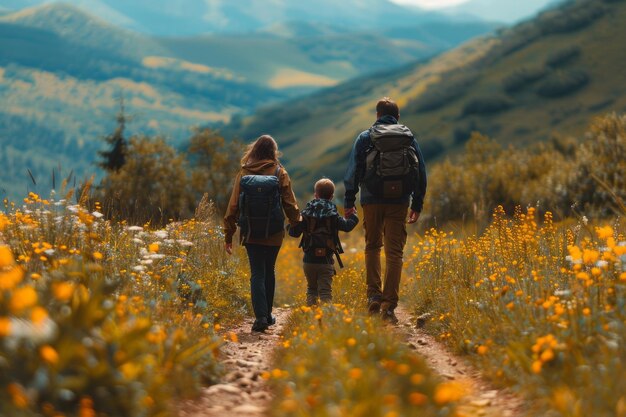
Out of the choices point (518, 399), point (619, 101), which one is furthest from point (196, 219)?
point (619, 101)

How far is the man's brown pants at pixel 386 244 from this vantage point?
8141 mm

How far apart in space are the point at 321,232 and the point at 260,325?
1.37m

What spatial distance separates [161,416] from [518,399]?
7.97 ft

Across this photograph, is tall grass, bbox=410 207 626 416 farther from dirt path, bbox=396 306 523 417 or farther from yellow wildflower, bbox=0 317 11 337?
yellow wildflower, bbox=0 317 11 337

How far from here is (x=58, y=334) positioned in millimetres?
3434

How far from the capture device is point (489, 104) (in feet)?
474

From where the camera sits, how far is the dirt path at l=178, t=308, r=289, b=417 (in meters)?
4.53

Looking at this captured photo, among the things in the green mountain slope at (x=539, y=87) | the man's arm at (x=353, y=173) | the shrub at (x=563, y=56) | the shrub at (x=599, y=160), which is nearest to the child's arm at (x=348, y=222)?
the man's arm at (x=353, y=173)

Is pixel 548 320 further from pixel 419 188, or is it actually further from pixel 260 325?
pixel 260 325

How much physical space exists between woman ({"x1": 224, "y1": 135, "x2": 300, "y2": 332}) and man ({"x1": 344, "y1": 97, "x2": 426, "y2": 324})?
2.39 ft

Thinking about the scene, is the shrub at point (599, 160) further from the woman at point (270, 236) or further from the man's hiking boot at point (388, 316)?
the woman at point (270, 236)

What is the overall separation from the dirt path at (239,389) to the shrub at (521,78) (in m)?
148

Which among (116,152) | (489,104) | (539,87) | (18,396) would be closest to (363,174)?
(18,396)

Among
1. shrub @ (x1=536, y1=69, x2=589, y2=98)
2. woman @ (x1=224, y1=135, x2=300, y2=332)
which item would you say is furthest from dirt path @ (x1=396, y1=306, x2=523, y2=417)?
shrub @ (x1=536, y1=69, x2=589, y2=98)
